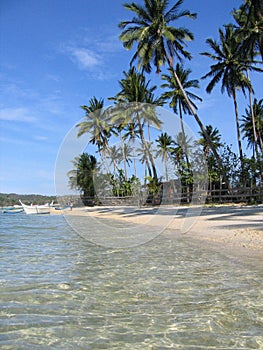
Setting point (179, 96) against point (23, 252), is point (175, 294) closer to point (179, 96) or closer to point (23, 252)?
point (23, 252)

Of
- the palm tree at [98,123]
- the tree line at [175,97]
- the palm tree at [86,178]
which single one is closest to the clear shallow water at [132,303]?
the tree line at [175,97]

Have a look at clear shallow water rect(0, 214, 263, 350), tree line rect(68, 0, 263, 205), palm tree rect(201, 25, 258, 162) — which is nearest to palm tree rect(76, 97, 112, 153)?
tree line rect(68, 0, 263, 205)

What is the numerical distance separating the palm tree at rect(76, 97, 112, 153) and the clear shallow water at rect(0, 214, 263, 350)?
34.0m

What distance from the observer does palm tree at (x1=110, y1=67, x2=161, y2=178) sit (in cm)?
3428

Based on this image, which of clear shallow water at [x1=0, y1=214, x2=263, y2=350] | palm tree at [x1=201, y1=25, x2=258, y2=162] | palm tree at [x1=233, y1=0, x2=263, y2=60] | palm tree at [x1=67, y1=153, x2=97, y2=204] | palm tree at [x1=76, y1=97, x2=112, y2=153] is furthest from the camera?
palm tree at [x1=67, y1=153, x2=97, y2=204]

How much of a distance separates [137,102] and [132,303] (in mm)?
32373

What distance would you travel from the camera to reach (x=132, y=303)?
15.0 ft

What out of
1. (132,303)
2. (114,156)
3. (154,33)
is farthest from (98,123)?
(132,303)

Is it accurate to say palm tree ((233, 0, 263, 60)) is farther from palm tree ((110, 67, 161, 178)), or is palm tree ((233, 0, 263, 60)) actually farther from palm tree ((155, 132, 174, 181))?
palm tree ((155, 132, 174, 181))

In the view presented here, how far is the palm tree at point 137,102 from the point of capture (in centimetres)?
3428

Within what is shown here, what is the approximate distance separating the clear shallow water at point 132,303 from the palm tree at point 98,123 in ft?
112

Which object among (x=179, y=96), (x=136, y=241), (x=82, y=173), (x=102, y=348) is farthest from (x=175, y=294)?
(x=82, y=173)

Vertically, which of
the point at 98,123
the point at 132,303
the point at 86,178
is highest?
the point at 98,123

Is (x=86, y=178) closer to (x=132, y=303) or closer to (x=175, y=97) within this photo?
(x=175, y=97)
